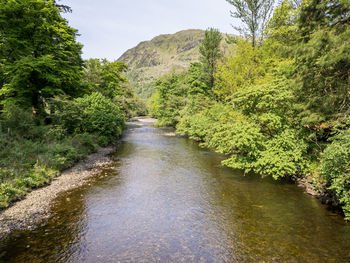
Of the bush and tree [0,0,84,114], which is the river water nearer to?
the bush

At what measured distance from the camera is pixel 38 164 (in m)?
13.7

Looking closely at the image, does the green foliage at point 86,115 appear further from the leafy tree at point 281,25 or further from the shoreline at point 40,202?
the leafy tree at point 281,25

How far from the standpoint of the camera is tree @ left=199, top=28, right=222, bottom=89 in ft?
124

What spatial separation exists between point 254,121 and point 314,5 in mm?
7218

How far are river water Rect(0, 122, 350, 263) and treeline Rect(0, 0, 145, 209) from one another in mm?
3609

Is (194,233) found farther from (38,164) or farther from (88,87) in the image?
(88,87)

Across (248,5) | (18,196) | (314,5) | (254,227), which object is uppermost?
(248,5)

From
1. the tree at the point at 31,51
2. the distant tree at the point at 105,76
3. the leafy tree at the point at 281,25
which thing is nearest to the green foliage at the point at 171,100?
the distant tree at the point at 105,76

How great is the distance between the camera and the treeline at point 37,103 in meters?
13.5

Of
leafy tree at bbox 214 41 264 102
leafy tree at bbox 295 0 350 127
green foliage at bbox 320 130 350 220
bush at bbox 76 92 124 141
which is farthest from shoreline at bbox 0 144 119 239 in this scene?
leafy tree at bbox 214 41 264 102

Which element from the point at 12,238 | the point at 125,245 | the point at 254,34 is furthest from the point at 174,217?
the point at 254,34

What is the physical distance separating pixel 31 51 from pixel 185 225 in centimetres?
2063

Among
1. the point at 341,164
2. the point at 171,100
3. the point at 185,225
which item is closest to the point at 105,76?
the point at 171,100

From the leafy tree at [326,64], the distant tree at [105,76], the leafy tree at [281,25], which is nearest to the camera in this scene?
the leafy tree at [326,64]
